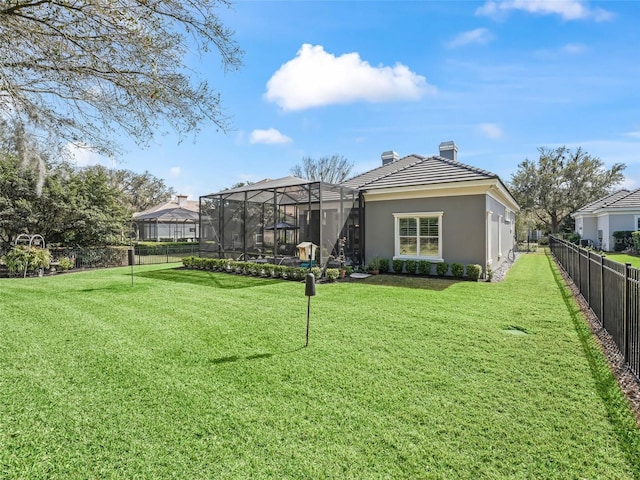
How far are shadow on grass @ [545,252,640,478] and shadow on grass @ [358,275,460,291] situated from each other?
14.0 feet

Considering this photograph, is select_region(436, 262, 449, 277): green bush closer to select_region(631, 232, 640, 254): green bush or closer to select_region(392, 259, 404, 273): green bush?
select_region(392, 259, 404, 273): green bush

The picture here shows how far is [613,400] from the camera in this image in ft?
10.8

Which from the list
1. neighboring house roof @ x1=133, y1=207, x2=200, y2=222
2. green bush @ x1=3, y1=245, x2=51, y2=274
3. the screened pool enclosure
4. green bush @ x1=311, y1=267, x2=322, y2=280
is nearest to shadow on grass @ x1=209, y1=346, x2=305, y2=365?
green bush @ x1=311, y1=267, x2=322, y2=280

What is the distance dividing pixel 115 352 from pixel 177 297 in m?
3.85

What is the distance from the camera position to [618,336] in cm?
456

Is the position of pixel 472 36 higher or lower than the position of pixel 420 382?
higher

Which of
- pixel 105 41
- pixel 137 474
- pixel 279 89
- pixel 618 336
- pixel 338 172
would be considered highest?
pixel 338 172

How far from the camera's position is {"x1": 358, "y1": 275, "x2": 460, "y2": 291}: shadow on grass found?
9.77 metres

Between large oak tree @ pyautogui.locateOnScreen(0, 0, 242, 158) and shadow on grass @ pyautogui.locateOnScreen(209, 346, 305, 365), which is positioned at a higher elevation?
large oak tree @ pyautogui.locateOnScreen(0, 0, 242, 158)

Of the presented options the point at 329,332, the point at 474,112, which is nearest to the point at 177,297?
the point at 329,332

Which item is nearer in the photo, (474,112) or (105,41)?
(105,41)

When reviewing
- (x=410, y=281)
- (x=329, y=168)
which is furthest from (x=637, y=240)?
(x=329, y=168)

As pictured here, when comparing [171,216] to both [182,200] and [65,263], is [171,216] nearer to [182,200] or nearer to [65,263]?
[65,263]

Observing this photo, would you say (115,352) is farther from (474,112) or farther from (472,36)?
(474,112)
